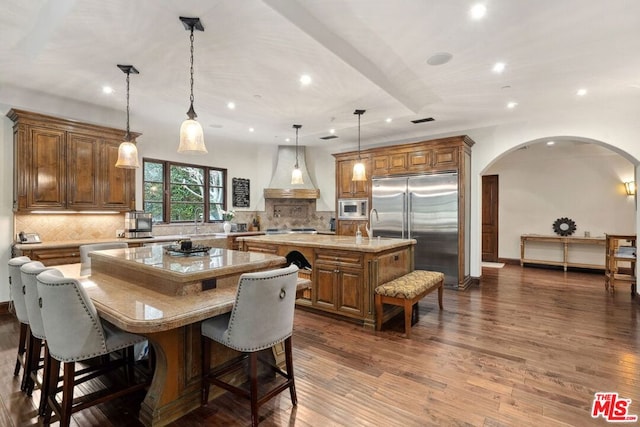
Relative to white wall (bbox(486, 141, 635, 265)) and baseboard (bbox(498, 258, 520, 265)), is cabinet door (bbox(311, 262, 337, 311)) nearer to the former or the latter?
white wall (bbox(486, 141, 635, 265))

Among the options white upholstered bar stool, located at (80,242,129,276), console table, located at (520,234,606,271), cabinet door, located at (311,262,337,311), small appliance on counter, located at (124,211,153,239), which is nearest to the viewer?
white upholstered bar stool, located at (80,242,129,276)

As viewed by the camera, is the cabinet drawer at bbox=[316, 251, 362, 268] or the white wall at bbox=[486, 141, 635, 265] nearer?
the cabinet drawer at bbox=[316, 251, 362, 268]

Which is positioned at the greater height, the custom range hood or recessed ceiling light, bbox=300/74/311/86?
recessed ceiling light, bbox=300/74/311/86

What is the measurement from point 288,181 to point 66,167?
4051 mm

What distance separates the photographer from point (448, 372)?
2.61 metres

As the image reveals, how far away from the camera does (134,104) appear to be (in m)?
4.59

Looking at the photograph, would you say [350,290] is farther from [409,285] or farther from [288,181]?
[288,181]

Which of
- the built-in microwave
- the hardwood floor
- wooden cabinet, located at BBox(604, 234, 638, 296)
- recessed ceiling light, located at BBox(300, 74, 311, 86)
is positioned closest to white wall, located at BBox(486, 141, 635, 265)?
wooden cabinet, located at BBox(604, 234, 638, 296)

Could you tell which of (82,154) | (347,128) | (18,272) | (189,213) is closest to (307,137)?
(347,128)

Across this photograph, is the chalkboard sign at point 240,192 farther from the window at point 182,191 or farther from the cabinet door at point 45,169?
the cabinet door at point 45,169

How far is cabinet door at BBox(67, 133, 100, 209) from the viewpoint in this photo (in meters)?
4.40

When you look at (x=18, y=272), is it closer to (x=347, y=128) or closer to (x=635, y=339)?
(x=347, y=128)

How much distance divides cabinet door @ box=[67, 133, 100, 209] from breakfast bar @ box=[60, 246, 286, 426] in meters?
2.64

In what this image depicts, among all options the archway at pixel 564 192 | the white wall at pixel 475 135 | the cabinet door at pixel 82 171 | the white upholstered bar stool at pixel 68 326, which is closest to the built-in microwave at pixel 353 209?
the white wall at pixel 475 135
